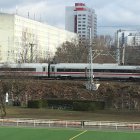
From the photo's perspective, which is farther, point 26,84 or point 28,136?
point 26,84

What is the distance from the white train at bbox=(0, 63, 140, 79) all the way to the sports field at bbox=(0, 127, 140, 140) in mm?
45532

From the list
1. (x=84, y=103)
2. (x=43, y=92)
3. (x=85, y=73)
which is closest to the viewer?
(x=84, y=103)

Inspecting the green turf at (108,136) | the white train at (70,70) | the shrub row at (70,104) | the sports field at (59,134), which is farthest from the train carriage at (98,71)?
the green turf at (108,136)

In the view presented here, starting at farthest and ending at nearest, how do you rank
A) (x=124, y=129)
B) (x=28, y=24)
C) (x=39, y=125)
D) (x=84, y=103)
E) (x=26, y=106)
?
(x=28, y=24) < (x=26, y=106) < (x=84, y=103) < (x=39, y=125) < (x=124, y=129)

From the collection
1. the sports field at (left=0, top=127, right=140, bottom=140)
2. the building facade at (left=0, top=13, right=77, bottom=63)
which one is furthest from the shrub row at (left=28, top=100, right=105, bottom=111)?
the building facade at (left=0, top=13, right=77, bottom=63)

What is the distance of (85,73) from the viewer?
85.9 metres

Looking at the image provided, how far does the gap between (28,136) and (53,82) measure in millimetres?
45258

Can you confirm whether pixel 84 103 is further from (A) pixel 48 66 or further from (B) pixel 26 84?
(A) pixel 48 66

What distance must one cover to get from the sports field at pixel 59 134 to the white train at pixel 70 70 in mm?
45532

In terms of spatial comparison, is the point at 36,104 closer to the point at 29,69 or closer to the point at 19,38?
the point at 29,69

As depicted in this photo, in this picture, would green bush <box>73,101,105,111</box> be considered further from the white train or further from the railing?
the railing

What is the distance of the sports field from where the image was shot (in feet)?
113

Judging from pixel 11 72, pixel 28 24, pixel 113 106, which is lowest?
pixel 113 106

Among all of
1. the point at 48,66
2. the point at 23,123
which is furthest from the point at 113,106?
the point at 23,123
